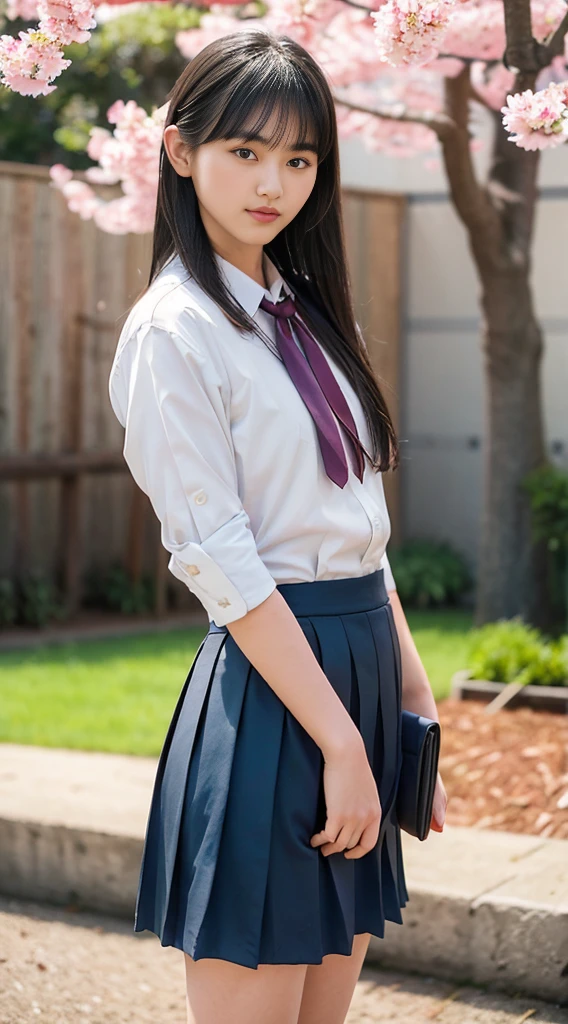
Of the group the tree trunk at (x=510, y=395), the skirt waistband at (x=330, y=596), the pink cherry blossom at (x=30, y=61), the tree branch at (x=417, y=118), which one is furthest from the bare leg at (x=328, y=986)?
the tree trunk at (x=510, y=395)

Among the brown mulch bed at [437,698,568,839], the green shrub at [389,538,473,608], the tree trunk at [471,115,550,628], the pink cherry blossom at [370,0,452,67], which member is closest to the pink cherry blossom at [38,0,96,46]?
the pink cherry blossom at [370,0,452,67]

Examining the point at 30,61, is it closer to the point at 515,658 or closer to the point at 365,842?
the point at 365,842

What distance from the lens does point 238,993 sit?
70.3 inches

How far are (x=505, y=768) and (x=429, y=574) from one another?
414cm

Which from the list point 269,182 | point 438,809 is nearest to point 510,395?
point 438,809

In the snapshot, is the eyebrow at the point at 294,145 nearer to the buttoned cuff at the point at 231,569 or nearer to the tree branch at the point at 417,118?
the buttoned cuff at the point at 231,569

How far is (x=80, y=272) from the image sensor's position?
26.0ft

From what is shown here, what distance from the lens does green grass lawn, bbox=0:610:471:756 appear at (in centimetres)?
491

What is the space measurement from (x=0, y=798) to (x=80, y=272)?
185 inches

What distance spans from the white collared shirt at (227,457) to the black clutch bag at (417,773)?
26cm

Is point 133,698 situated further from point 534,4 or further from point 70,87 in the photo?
point 70,87

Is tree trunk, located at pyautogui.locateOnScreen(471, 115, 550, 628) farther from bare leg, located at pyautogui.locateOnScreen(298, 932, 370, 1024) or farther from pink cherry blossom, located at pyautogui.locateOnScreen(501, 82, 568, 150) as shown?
bare leg, located at pyautogui.locateOnScreen(298, 932, 370, 1024)

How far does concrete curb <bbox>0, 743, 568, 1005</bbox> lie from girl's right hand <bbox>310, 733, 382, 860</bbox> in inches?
49.3

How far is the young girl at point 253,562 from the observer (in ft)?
5.71
